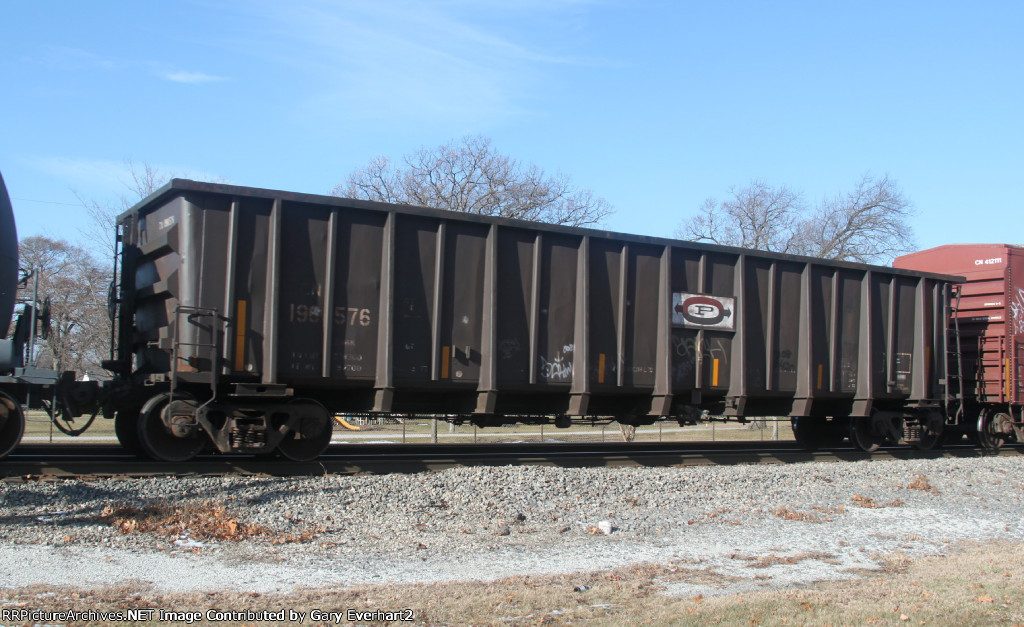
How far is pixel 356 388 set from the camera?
11031 millimetres

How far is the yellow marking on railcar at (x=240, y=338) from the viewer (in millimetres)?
9953

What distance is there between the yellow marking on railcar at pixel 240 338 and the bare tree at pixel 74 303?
16.6m

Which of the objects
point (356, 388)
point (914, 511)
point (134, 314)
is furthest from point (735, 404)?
point (134, 314)

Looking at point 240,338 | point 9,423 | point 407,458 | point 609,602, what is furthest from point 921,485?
point 9,423

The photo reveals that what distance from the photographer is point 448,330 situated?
36.8 ft

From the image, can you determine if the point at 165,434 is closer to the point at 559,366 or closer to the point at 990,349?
the point at 559,366

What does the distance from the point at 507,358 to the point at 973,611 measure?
7032 mm

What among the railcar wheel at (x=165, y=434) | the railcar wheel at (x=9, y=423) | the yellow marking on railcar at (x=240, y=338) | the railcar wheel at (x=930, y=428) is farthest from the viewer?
the railcar wheel at (x=930, y=428)

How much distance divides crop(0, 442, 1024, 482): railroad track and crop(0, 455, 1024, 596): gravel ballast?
0.69m

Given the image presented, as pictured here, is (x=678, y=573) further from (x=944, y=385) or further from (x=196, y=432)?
(x=944, y=385)

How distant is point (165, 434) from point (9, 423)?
1620 millimetres

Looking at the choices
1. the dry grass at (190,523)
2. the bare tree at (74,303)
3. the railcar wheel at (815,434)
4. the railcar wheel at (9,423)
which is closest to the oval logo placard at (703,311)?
the railcar wheel at (815,434)

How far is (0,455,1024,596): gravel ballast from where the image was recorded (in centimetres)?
630

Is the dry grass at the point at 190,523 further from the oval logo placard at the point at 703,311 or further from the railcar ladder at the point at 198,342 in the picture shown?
the oval logo placard at the point at 703,311
